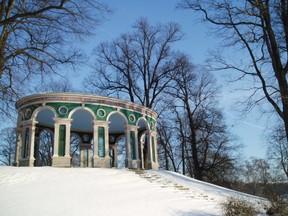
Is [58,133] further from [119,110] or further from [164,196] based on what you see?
[164,196]

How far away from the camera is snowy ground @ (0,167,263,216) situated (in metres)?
9.84

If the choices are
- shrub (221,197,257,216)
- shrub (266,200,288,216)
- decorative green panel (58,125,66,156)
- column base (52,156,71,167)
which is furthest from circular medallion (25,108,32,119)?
shrub (266,200,288,216)

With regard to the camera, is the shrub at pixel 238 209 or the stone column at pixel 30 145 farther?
the stone column at pixel 30 145

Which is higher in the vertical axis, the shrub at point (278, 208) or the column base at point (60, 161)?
the column base at point (60, 161)

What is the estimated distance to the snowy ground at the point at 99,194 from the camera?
9.84 metres

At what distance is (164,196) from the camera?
12258 millimetres

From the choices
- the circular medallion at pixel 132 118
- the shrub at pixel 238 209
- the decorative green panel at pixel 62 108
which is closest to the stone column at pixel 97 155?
the decorative green panel at pixel 62 108

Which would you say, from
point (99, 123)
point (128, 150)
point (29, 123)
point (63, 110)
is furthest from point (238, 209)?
point (29, 123)

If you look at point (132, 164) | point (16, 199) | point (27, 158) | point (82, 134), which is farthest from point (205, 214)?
point (82, 134)

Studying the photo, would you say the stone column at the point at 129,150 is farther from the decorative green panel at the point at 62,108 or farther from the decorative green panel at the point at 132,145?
the decorative green panel at the point at 62,108

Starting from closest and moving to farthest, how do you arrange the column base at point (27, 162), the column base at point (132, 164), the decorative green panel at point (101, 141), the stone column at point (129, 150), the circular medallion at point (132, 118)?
the column base at point (27, 162)
the decorative green panel at point (101, 141)
the column base at point (132, 164)
the stone column at point (129, 150)
the circular medallion at point (132, 118)

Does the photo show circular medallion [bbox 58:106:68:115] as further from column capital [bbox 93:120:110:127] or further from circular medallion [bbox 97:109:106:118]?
circular medallion [bbox 97:109:106:118]

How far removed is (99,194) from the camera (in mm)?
11656

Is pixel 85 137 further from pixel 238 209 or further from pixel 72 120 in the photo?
pixel 238 209
